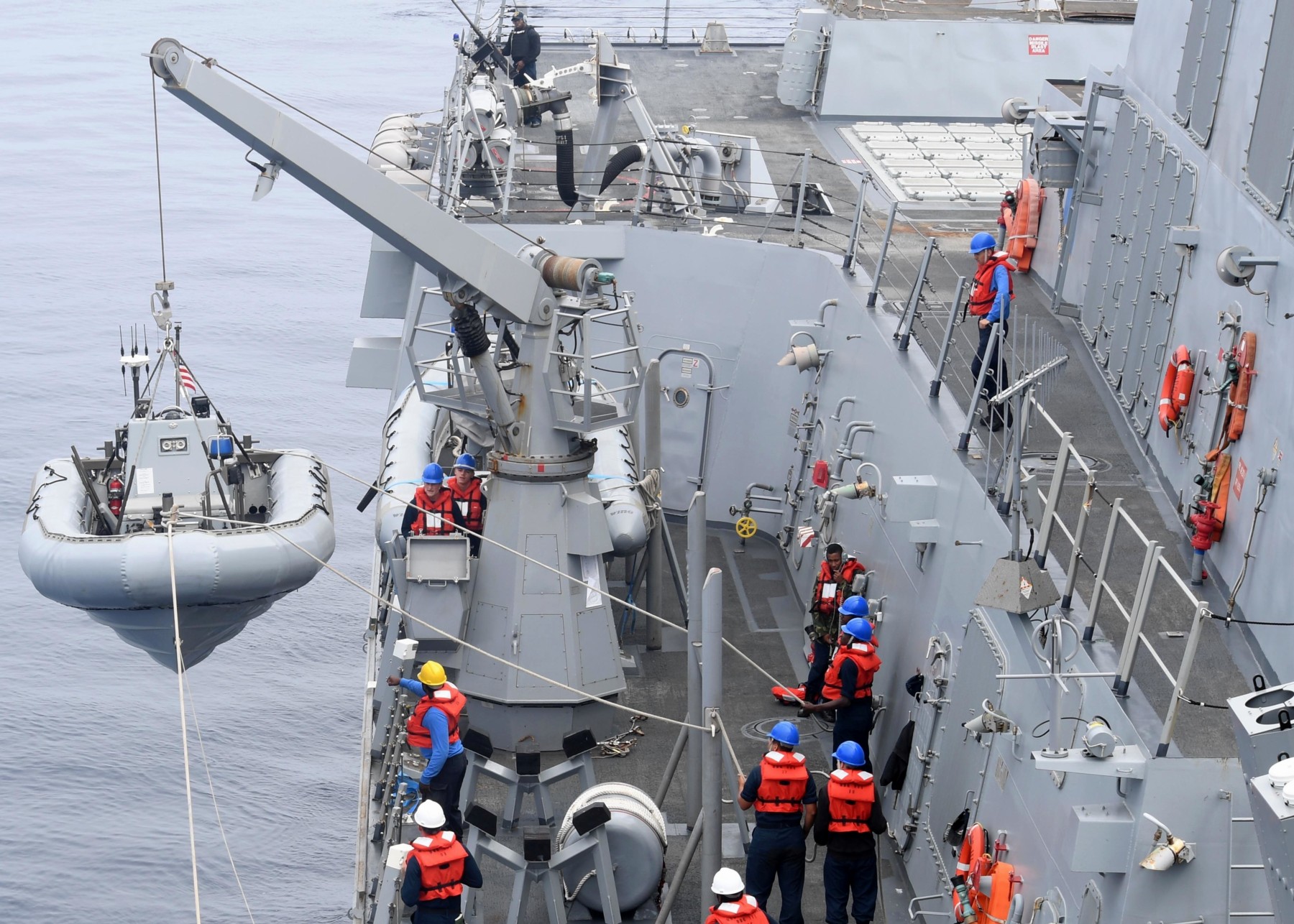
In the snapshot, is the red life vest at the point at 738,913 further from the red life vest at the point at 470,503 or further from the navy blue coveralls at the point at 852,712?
the red life vest at the point at 470,503

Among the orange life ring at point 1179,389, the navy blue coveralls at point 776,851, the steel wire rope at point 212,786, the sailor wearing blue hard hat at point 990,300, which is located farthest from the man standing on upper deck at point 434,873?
the steel wire rope at point 212,786

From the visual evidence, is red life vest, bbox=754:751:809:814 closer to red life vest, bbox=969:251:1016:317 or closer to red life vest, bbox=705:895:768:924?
red life vest, bbox=705:895:768:924

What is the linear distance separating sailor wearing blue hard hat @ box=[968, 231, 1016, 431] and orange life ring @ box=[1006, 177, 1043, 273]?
8.23 ft

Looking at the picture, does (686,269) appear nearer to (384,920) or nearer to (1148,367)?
(1148,367)

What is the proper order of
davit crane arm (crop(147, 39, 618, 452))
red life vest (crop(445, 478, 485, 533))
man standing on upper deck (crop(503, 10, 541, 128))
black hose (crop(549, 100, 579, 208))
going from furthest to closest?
man standing on upper deck (crop(503, 10, 541, 128)) < black hose (crop(549, 100, 579, 208)) < red life vest (crop(445, 478, 485, 533)) < davit crane arm (crop(147, 39, 618, 452))

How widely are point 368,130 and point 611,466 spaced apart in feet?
79.3

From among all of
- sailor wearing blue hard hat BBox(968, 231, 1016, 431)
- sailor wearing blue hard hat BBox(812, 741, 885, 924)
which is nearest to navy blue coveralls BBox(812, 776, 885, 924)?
sailor wearing blue hard hat BBox(812, 741, 885, 924)

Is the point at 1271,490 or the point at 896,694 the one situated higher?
the point at 1271,490

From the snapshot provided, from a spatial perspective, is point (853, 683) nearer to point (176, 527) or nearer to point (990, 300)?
point (990, 300)

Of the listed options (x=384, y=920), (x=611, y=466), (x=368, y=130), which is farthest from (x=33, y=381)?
(x=384, y=920)

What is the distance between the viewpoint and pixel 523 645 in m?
8.95

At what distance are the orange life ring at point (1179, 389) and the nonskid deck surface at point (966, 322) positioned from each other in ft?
1.48

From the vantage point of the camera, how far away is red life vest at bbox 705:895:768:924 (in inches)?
250

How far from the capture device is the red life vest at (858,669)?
8.38 meters
